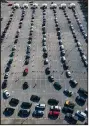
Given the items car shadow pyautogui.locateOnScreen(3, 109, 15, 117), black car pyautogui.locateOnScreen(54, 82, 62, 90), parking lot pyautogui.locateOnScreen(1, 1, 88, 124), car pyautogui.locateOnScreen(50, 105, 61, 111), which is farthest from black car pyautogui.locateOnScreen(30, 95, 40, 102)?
black car pyautogui.locateOnScreen(54, 82, 62, 90)

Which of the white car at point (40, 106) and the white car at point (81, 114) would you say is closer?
the white car at point (81, 114)

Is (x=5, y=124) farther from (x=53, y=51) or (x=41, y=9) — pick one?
(x=41, y=9)

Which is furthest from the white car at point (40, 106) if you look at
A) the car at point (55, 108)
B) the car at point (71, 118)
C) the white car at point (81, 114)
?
the white car at point (81, 114)

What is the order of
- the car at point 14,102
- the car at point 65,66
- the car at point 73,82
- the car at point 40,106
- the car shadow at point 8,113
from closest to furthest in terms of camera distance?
the car shadow at point 8,113, the car at point 40,106, the car at point 14,102, the car at point 73,82, the car at point 65,66

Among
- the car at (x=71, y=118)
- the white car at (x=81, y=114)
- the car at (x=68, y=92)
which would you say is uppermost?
the car at (x=68, y=92)

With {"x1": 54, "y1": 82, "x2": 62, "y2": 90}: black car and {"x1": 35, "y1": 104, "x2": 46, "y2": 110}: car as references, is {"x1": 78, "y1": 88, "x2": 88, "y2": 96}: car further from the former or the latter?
{"x1": 35, "y1": 104, "x2": 46, "y2": 110}: car

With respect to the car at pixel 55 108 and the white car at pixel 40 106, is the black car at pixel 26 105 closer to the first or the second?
the white car at pixel 40 106

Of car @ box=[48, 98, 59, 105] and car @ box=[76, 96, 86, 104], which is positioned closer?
car @ box=[48, 98, 59, 105]

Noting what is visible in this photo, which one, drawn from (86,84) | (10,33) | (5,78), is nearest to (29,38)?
(10,33)

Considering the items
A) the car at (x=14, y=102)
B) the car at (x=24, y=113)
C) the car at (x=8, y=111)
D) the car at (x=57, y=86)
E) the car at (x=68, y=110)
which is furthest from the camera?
the car at (x=57, y=86)
